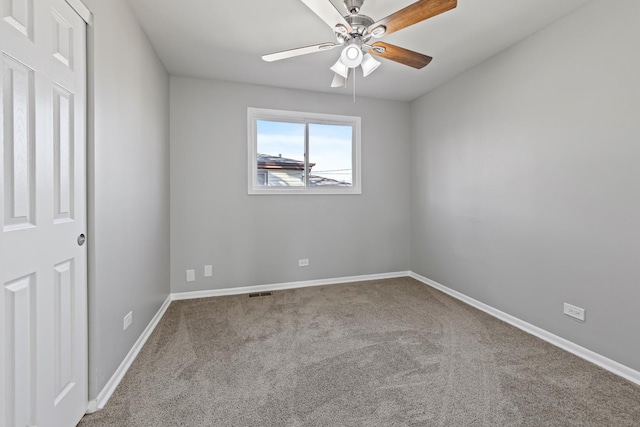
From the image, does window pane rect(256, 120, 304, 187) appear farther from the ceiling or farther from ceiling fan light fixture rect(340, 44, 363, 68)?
ceiling fan light fixture rect(340, 44, 363, 68)

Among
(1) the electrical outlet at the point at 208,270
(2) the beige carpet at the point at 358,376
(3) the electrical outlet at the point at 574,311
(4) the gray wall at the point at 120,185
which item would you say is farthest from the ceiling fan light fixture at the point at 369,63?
(1) the electrical outlet at the point at 208,270

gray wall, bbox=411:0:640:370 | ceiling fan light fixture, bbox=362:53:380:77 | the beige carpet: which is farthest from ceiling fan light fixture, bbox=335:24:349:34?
the beige carpet

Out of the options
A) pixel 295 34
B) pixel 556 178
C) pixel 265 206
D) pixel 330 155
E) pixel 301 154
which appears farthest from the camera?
pixel 330 155

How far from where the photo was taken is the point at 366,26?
1.84 metres

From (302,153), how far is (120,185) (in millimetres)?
2233

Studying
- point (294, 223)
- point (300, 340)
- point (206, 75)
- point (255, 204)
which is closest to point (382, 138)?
point (294, 223)

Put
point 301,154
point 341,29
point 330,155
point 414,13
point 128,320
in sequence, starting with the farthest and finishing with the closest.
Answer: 1. point 330,155
2. point 301,154
3. point 128,320
4. point 341,29
5. point 414,13

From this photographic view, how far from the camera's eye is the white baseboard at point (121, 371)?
5.10ft

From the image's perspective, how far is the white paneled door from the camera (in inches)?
40.4

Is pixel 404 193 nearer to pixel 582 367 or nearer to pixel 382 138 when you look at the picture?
pixel 382 138

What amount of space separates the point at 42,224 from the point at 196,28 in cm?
194

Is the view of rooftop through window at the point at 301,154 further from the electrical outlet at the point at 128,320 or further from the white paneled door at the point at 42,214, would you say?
the white paneled door at the point at 42,214

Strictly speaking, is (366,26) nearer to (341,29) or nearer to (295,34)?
(341,29)

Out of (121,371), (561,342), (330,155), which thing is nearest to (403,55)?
(330,155)
